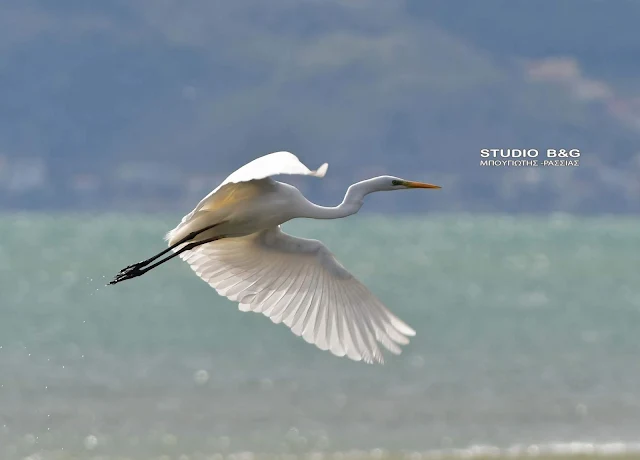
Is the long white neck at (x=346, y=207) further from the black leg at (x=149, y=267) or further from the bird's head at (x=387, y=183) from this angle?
the black leg at (x=149, y=267)

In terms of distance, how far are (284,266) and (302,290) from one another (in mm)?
165

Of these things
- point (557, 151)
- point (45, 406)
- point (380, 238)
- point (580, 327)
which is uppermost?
point (557, 151)

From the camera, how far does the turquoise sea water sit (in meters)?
9.69

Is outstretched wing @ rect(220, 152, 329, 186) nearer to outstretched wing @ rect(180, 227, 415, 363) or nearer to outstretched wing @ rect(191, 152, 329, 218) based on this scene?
outstretched wing @ rect(191, 152, 329, 218)

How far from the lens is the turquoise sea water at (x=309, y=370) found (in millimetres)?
9688

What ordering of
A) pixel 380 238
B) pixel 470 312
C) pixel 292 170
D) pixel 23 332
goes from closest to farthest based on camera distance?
pixel 292 170 → pixel 23 332 → pixel 470 312 → pixel 380 238

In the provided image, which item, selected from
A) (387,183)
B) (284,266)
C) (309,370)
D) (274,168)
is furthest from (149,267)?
(309,370)

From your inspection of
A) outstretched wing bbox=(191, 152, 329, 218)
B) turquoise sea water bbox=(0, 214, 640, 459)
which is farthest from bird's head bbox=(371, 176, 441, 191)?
turquoise sea water bbox=(0, 214, 640, 459)

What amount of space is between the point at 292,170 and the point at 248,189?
110cm

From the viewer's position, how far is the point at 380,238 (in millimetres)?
37219

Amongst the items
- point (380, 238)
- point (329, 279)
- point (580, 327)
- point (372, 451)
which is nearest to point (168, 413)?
point (372, 451)

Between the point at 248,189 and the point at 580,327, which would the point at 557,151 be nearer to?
the point at 580,327

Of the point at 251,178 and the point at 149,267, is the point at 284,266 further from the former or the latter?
the point at 251,178

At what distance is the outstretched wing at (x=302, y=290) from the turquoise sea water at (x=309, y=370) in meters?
2.87
